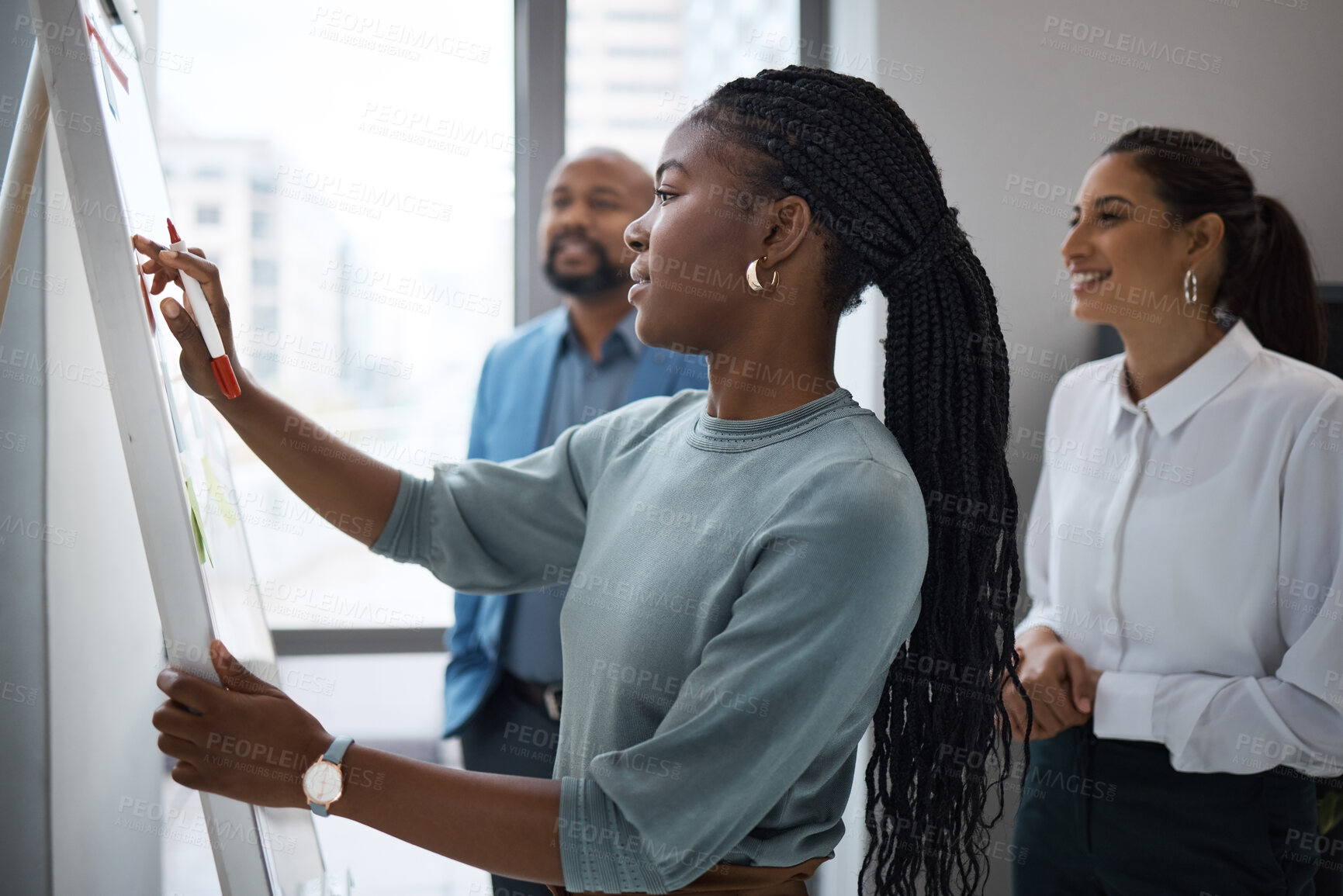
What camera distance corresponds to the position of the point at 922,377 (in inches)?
40.9

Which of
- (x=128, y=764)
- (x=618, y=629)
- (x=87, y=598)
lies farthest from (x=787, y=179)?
(x=128, y=764)

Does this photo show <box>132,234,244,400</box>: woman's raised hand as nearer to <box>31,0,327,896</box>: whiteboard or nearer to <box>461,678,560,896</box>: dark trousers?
<box>31,0,327,896</box>: whiteboard

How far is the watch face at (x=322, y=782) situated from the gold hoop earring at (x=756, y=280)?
61 centimetres

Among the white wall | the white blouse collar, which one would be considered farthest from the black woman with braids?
the white wall

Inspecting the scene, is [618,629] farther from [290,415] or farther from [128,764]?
[128,764]

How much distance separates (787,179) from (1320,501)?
1.02 m

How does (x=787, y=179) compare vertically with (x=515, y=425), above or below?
above

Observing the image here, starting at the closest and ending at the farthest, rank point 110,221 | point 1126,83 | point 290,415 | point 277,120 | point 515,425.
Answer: point 110,221
point 290,415
point 515,425
point 1126,83
point 277,120

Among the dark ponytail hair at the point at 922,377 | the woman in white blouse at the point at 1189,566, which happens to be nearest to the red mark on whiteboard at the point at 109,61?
the dark ponytail hair at the point at 922,377

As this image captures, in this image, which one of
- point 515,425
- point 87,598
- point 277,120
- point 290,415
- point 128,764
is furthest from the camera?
point 277,120

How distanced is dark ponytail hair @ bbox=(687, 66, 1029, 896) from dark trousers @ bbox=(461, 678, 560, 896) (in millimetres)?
1019

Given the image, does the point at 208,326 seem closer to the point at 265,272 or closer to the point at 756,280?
the point at 756,280

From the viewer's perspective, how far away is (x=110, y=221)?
2.53 ft

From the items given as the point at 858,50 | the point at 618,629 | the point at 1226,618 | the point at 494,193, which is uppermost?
the point at 858,50
